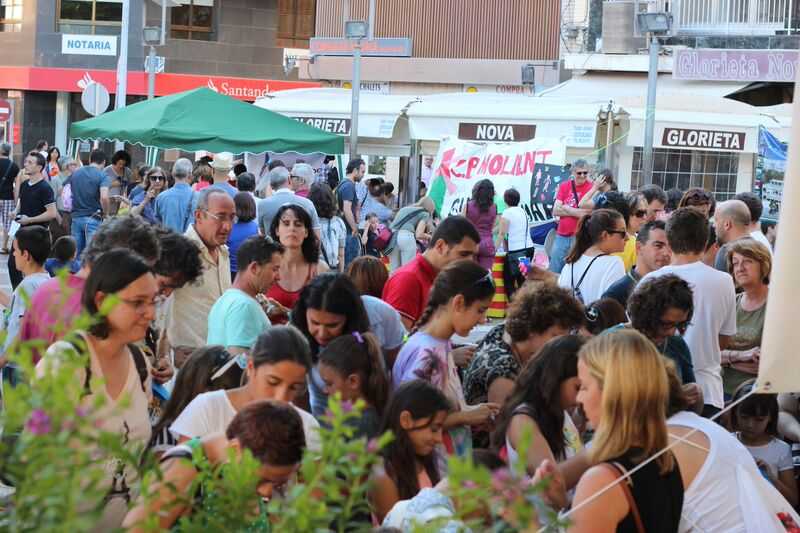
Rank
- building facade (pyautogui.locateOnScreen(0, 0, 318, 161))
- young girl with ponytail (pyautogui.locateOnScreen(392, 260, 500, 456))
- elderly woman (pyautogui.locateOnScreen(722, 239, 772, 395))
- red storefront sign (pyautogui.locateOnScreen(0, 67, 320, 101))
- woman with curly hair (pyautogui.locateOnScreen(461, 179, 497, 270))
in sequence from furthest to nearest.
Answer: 1. building facade (pyautogui.locateOnScreen(0, 0, 318, 161))
2. red storefront sign (pyautogui.locateOnScreen(0, 67, 320, 101))
3. woman with curly hair (pyautogui.locateOnScreen(461, 179, 497, 270))
4. elderly woman (pyautogui.locateOnScreen(722, 239, 772, 395))
5. young girl with ponytail (pyautogui.locateOnScreen(392, 260, 500, 456))

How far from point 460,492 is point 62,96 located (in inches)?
1414

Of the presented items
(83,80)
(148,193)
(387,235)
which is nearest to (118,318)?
(148,193)

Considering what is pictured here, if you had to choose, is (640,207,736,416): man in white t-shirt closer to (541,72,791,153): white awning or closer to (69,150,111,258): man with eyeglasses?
(69,150,111,258): man with eyeglasses

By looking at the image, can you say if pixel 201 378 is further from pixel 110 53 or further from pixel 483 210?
pixel 110 53

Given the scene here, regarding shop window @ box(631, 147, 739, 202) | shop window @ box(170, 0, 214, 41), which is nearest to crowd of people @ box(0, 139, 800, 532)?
shop window @ box(631, 147, 739, 202)

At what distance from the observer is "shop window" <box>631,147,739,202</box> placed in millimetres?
21797

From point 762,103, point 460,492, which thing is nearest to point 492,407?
point 460,492

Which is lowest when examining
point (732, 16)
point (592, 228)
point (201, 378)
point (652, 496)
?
point (652, 496)

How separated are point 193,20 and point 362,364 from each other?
33.8 meters

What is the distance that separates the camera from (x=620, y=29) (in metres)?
24.5

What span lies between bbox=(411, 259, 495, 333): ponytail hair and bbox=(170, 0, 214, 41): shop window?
33.1m

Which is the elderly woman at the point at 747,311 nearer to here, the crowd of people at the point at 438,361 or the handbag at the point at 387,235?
the crowd of people at the point at 438,361

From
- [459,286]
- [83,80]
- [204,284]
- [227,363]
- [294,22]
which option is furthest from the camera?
[294,22]

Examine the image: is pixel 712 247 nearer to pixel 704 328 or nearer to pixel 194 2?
pixel 704 328
